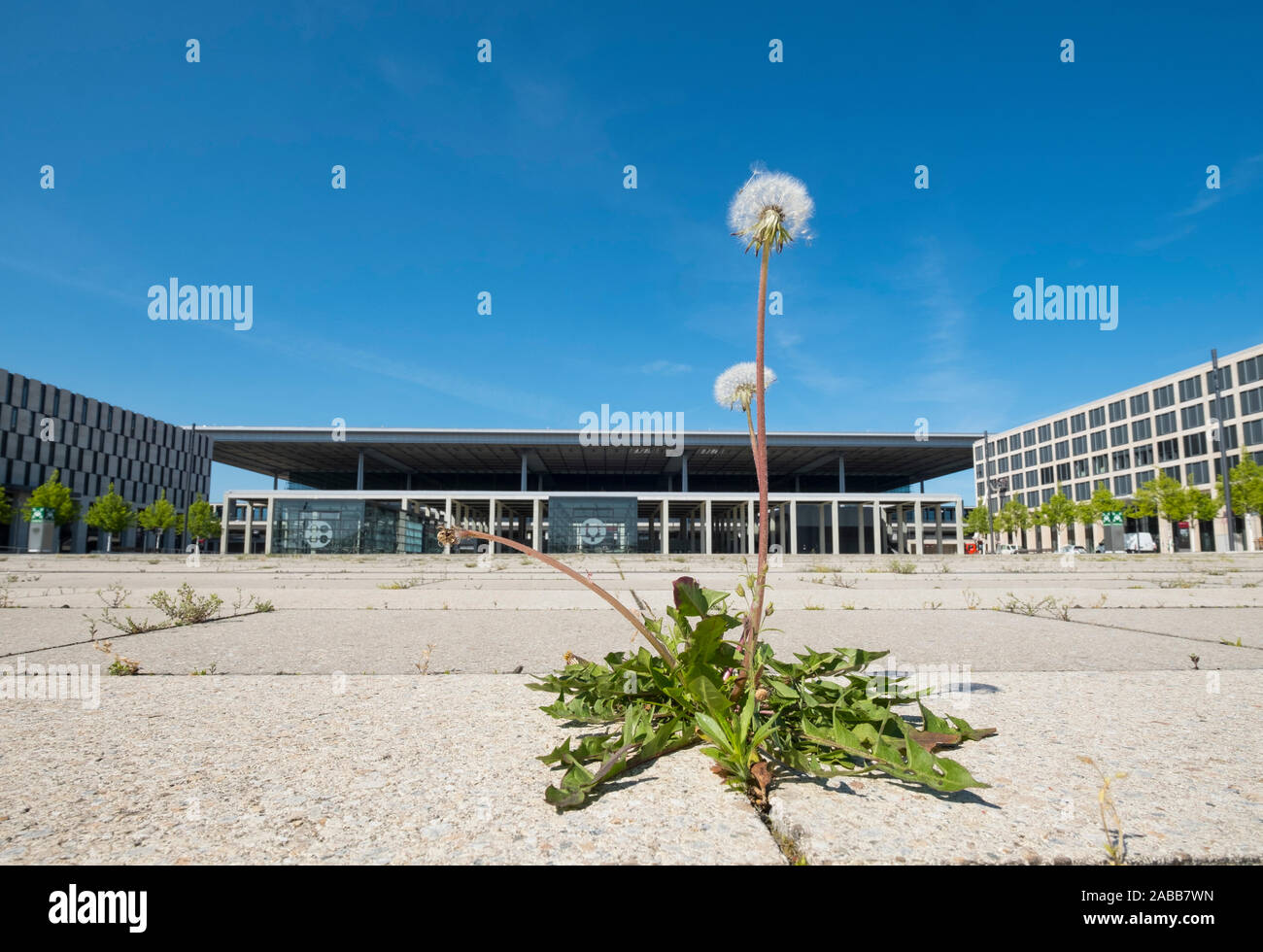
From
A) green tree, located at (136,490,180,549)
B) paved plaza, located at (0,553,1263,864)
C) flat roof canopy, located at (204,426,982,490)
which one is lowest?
paved plaza, located at (0,553,1263,864)

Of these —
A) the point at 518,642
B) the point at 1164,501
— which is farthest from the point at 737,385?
the point at 1164,501

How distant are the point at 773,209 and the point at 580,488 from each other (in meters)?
75.3

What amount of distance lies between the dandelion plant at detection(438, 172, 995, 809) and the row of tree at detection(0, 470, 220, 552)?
63510mm

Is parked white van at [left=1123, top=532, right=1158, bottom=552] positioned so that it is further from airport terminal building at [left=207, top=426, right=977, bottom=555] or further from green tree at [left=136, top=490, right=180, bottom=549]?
green tree at [left=136, top=490, right=180, bottom=549]

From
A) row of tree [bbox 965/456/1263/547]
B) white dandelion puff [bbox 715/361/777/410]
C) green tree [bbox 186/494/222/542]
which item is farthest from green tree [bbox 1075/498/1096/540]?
green tree [bbox 186/494/222/542]

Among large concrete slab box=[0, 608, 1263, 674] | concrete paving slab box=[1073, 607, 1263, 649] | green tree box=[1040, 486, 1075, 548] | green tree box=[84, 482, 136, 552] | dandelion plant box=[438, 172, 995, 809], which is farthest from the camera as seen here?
green tree box=[1040, 486, 1075, 548]

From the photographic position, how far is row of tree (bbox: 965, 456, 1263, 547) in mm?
45906

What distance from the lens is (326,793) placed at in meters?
1.49

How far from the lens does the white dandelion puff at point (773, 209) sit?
1.79m

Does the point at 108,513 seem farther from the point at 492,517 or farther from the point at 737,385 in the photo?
the point at 737,385

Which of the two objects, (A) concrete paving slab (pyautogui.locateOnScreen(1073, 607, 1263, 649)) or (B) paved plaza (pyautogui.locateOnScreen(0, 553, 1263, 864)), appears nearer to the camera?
(B) paved plaza (pyautogui.locateOnScreen(0, 553, 1263, 864))
